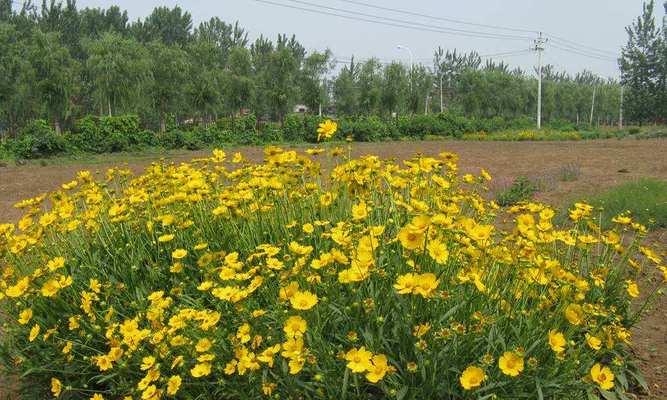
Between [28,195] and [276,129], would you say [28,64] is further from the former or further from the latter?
[28,195]

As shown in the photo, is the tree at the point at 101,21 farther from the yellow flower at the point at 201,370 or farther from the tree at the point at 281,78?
the yellow flower at the point at 201,370

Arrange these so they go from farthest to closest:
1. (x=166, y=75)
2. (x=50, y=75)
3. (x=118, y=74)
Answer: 1. (x=166, y=75)
2. (x=118, y=74)
3. (x=50, y=75)

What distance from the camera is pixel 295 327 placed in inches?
66.2

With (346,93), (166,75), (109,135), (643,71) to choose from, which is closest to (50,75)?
(109,135)

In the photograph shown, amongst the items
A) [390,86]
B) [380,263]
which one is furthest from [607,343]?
[390,86]

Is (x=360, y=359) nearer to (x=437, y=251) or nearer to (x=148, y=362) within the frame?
(x=437, y=251)

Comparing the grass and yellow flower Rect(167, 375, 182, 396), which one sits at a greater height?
yellow flower Rect(167, 375, 182, 396)

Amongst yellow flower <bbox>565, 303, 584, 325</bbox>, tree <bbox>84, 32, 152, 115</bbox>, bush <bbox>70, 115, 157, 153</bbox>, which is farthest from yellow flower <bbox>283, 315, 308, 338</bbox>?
tree <bbox>84, 32, 152, 115</bbox>

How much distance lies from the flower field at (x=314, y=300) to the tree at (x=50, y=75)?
1931 centimetres

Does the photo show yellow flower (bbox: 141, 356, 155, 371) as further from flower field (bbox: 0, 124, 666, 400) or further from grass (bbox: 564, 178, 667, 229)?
grass (bbox: 564, 178, 667, 229)

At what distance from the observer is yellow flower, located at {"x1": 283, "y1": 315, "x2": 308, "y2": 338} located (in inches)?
65.5

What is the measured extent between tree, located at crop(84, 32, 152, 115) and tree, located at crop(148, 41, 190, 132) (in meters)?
0.44

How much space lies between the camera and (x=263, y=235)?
2.60 meters

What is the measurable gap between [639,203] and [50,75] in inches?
782
